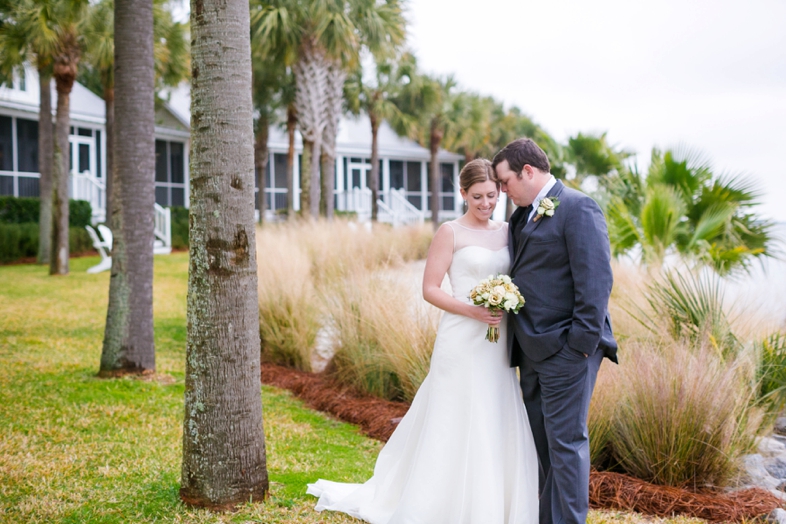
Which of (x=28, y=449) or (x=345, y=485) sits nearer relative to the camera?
(x=345, y=485)

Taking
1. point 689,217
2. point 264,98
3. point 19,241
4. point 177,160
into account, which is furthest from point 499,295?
point 177,160

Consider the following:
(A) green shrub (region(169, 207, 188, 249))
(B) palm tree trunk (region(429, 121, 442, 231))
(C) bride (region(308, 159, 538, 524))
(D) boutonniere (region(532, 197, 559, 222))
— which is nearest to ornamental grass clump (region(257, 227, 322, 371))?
(C) bride (region(308, 159, 538, 524))

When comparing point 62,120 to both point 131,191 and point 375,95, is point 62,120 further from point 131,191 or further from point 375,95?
point 375,95

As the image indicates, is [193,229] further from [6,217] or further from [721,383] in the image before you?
[6,217]

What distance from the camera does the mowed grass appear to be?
4.12m

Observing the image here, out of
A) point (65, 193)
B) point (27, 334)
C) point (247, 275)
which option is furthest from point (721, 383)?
point (65, 193)

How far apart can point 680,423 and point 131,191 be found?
18.5ft

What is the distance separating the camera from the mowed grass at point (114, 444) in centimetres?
412

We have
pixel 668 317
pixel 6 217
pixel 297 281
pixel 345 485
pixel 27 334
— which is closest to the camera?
pixel 345 485

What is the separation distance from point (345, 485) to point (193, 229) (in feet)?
6.39

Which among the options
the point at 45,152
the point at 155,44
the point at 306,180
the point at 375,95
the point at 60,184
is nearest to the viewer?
the point at 60,184

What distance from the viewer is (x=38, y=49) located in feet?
52.4

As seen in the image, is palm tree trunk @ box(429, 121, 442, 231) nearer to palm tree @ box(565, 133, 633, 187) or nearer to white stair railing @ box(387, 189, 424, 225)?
white stair railing @ box(387, 189, 424, 225)

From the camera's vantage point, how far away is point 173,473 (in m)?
4.75
